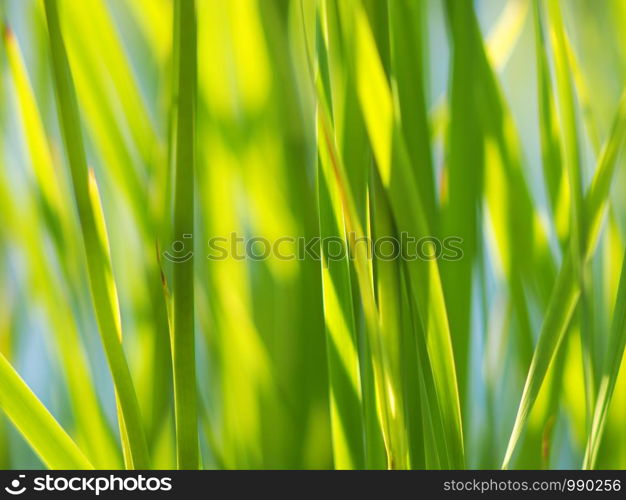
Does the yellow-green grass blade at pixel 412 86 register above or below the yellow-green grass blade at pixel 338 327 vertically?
above

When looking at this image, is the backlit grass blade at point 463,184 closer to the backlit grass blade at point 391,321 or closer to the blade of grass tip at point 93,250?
the backlit grass blade at point 391,321

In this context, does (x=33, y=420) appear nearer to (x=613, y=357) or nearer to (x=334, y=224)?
(x=334, y=224)

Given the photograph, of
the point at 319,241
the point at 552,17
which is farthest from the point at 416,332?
the point at 552,17

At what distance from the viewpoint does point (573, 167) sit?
267 mm

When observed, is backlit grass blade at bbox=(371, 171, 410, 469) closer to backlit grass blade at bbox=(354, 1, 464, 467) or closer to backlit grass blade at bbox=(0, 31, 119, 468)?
backlit grass blade at bbox=(354, 1, 464, 467)

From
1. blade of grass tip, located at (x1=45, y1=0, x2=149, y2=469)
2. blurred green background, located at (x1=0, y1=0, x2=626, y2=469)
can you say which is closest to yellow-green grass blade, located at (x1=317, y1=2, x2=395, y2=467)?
blurred green background, located at (x1=0, y1=0, x2=626, y2=469)

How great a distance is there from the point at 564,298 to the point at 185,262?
0.17 m

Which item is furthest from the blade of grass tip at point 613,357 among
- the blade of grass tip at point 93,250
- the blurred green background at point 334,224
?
the blade of grass tip at point 93,250

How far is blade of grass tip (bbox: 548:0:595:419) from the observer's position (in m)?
0.26

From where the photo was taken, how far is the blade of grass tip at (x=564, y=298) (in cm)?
24

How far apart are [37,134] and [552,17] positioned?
0.28 metres

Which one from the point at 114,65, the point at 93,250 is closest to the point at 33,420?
the point at 93,250

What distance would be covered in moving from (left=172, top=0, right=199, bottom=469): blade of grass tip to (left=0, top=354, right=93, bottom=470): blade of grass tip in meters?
0.05

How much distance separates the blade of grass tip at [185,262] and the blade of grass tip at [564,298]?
15cm
